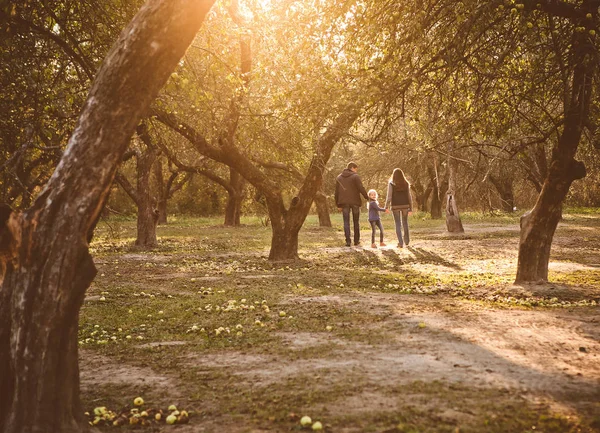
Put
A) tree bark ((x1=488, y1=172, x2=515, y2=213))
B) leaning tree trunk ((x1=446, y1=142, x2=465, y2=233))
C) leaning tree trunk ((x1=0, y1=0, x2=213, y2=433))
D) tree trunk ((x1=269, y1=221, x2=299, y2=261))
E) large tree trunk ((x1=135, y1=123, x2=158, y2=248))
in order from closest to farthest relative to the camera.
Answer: leaning tree trunk ((x1=0, y1=0, x2=213, y2=433)) < tree trunk ((x1=269, y1=221, x2=299, y2=261)) < large tree trunk ((x1=135, y1=123, x2=158, y2=248)) < leaning tree trunk ((x1=446, y1=142, x2=465, y2=233)) < tree bark ((x1=488, y1=172, x2=515, y2=213))

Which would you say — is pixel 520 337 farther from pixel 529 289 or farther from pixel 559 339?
pixel 529 289

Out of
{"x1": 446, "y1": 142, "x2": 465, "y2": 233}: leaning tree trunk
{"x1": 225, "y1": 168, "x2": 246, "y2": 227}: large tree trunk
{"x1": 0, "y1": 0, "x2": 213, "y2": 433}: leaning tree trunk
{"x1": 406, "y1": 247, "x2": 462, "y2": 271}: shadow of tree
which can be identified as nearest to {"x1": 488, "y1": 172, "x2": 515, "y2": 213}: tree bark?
{"x1": 446, "y1": 142, "x2": 465, "y2": 233}: leaning tree trunk

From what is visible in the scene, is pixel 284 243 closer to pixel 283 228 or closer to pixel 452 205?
pixel 283 228

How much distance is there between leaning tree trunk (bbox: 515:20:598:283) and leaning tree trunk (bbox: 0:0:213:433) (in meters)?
7.44

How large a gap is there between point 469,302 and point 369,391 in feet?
17.3

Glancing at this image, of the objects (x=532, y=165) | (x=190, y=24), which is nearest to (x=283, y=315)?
(x=190, y=24)

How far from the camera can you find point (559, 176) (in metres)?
10.7

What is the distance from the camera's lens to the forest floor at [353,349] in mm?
4996

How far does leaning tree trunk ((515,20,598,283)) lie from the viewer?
9922 mm

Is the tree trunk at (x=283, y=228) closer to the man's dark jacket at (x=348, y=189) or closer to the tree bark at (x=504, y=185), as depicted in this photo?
the man's dark jacket at (x=348, y=189)

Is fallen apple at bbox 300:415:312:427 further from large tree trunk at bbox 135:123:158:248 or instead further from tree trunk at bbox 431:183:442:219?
tree trunk at bbox 431:183:442:219

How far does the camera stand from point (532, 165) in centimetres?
3356

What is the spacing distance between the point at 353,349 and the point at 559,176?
19.1 ft

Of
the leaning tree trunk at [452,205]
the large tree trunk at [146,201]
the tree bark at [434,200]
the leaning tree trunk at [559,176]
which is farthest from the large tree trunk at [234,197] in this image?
the leaning tree trunk at [559,176]
